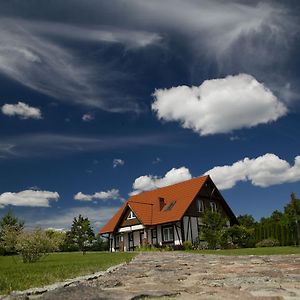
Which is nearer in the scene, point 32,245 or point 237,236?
point 32,245

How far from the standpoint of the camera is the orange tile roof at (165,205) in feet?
123

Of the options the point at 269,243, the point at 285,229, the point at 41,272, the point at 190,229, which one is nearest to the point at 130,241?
the point at 190,229

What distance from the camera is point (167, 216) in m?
37.7

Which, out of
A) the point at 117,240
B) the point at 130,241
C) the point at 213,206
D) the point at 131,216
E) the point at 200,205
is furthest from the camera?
the point at 117,240

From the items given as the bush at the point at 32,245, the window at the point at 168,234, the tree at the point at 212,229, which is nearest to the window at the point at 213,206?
the window at the point at 168,234

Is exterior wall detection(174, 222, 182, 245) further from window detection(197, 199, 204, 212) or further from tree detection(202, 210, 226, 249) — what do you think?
tree detection(202, 210, 226, 249)

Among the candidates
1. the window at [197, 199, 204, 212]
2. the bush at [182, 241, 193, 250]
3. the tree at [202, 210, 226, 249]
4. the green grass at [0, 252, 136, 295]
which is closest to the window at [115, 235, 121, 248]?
the window at [197, 199, 204, 212]

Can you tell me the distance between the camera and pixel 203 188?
40.3 meters

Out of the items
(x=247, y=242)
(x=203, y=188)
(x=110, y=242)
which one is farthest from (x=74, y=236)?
(x=247, y=242)

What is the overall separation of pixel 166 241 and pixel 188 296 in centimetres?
3371

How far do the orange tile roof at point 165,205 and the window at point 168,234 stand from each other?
121 centimetres

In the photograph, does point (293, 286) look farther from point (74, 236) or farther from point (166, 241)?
point (74, 236)

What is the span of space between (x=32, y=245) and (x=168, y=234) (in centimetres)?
2060

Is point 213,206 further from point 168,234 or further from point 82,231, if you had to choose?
point 82,231
